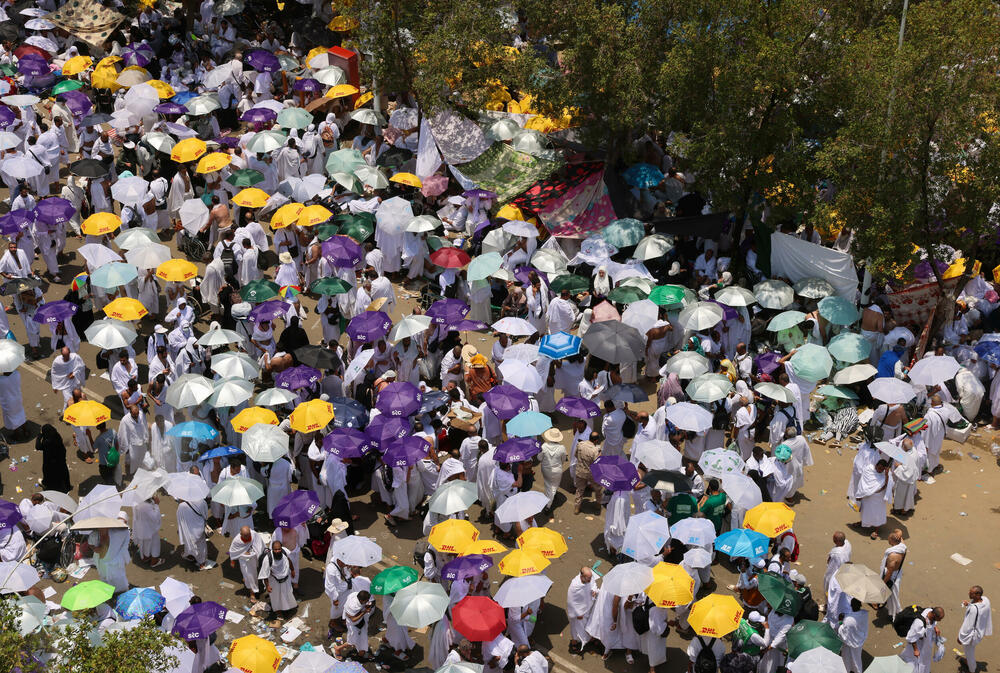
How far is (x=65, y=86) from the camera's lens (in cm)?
2962

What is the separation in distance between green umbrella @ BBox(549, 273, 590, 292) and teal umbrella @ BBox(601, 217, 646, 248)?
1943mm

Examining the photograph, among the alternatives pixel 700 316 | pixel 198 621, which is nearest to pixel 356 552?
pixel 198 621

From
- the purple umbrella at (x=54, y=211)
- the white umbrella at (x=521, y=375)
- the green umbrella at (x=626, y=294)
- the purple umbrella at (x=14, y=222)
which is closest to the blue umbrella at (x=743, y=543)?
the white umbrella at (x=521, y=375)

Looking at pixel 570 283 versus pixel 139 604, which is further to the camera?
pixel 570 283

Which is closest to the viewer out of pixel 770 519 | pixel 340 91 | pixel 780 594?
pixel 780 594

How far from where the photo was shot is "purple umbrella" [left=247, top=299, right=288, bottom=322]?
20328mm

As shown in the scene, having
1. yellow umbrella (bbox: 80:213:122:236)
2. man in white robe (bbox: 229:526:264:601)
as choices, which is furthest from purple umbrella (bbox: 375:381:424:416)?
yellow umbrella (bbox: 80:213:122:236)

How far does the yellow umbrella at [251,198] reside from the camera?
23312mm

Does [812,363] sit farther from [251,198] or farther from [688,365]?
[251,198]

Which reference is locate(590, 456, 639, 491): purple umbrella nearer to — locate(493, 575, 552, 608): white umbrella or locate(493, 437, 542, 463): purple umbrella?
locate(493, 437, 542, 463): purple umbrella

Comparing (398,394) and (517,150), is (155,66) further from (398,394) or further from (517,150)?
(398,394)

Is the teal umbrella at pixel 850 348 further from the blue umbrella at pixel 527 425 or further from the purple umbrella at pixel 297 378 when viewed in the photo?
the purple umbrella at pixel 297 378

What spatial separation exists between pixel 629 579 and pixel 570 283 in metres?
8.02

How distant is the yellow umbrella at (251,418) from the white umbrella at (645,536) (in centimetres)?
576
